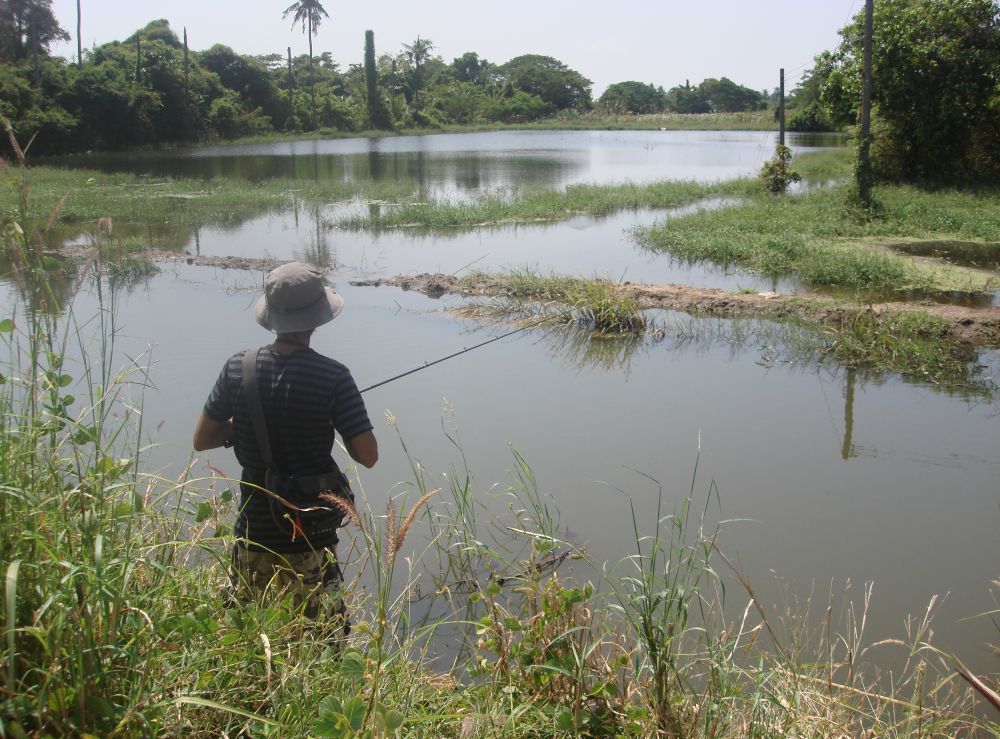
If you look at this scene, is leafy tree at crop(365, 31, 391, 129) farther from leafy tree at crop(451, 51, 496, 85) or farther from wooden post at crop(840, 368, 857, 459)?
wooden post at crop(840, 368, 857, 459)

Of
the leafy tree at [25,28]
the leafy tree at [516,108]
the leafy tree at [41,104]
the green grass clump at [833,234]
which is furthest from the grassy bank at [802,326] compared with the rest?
the leafy tree at [516,108]

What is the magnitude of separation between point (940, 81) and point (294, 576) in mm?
19091

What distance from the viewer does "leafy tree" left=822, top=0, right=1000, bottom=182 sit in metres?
17.0

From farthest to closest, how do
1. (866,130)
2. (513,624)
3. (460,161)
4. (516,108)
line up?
(516,108), (460,161), (866,130), (513,624)

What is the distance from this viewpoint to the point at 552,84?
77562 millimetres

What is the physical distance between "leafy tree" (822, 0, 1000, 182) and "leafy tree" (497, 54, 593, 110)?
6080cm

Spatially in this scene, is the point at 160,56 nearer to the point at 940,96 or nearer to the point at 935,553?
the point at 940,96

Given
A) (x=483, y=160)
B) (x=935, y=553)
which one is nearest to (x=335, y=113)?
(x=483, y=160)

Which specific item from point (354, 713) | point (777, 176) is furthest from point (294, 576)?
point (777, 176)

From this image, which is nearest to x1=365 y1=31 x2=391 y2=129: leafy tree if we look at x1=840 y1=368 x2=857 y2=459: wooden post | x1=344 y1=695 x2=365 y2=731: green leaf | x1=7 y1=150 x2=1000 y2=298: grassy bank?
x1=7 y1=150 x2=1000 y2=298: grassy bank

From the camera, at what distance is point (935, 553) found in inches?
161

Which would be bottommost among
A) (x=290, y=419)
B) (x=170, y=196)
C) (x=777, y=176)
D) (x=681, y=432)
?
(x=681, y=432)

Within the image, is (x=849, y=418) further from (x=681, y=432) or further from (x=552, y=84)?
(x=552, y=84)

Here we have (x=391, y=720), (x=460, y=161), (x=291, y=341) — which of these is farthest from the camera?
(x=460, y=161)
